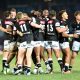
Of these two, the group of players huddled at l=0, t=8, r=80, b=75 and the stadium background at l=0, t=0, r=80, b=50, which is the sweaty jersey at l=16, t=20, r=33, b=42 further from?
the stadium background at l=0, t=0, r=80, b=50

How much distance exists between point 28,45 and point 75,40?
70.0 inches

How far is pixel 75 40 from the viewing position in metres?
18.5

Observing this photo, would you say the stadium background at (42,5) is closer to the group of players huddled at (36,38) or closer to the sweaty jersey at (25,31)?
the group of players huddled at (36,38)

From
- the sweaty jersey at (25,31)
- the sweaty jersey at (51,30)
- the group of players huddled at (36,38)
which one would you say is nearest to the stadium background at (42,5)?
the group of players huddled at (36,38)

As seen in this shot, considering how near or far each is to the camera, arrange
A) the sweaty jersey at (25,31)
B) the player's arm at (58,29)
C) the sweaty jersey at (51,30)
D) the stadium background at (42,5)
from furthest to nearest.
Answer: the stadium background at (42,5), the sweaty jersey at (51,30), the player's arm at (58,29), the sweaty jersey at (25,31)

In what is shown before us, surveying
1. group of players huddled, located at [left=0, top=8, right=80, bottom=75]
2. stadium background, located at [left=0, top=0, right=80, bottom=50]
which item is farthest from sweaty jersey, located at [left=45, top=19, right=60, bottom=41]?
stadium background, located at [left=0, top=0, right=80, bottom=50]

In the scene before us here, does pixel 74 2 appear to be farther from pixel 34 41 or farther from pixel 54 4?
pixel 34 41

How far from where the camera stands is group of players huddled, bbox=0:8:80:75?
17.5m

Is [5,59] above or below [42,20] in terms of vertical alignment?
below

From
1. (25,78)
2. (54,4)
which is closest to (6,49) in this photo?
(25,78)

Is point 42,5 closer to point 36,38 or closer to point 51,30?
point 36,38

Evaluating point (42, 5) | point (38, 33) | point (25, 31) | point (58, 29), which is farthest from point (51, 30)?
point (42, 5)

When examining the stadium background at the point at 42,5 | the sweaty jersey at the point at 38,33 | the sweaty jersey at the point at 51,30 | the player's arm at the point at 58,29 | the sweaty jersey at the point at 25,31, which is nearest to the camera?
the sweaty jersey at the point at 25,31

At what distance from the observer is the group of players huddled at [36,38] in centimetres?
1750
